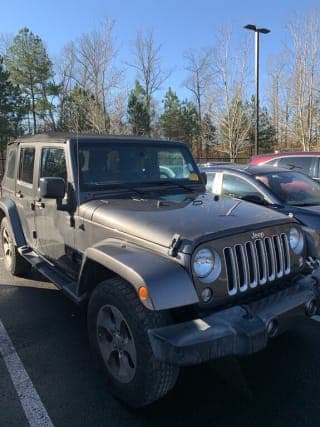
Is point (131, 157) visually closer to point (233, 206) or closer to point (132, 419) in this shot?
point (233, 206)

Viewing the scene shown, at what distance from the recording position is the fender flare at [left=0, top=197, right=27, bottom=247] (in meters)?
5.22

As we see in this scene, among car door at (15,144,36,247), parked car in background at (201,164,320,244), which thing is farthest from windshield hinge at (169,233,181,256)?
parked car in background at (201,164,320,244)

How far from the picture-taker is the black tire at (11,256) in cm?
569

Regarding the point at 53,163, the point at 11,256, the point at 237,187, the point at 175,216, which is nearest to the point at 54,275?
the point at 53,163

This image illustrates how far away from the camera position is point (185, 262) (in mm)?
2711

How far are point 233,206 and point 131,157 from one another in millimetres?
1209

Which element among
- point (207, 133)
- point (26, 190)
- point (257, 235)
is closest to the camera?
point (257, 235)

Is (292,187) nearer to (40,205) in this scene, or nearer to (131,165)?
(131,165)

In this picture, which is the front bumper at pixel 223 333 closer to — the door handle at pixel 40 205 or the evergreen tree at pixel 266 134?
the door handle at pixel 40 205

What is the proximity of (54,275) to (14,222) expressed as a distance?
59.6 inches

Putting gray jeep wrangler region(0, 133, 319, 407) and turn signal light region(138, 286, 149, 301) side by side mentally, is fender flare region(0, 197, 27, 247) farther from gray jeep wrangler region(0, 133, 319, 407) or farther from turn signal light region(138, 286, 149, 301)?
turn signal light region(138, 286, 149, 301)

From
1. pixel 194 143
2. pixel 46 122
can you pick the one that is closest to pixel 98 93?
pixel 46 122

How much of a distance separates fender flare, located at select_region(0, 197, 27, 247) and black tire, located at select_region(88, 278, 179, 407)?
2.34 metres

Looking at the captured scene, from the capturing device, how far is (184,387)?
10.7 ft
